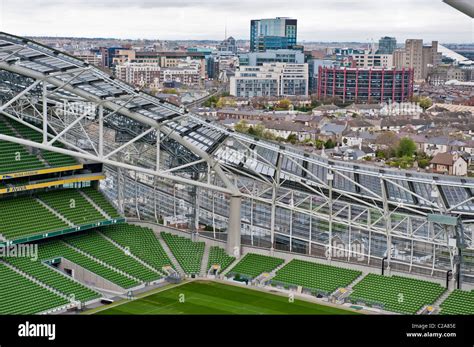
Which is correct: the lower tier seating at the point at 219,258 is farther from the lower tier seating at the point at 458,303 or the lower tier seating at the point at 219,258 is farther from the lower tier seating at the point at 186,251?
the lower tier seating at the point at 458,303

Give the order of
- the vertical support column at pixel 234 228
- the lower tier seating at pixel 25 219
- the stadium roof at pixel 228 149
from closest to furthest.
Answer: the stadium roof at pixel 228 149, the lower tier seating at pixel 25 219, the vertical support column at pixel 234 228

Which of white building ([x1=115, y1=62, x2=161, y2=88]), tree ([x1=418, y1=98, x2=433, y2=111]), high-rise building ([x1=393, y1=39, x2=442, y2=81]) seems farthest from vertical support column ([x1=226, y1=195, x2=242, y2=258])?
high-rise building ([x1=393, y1=39, x2=442, y2=81])

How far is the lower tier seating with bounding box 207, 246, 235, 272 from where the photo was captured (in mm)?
30188

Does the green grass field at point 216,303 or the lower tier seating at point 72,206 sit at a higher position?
the lower tier seating at point 72,206

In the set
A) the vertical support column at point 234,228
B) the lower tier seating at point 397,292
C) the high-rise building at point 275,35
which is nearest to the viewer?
the lower tier seating at point 397,292

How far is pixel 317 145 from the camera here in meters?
74.9

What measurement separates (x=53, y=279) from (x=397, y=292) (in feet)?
36.8

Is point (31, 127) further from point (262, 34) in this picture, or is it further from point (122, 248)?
point (262, 34)

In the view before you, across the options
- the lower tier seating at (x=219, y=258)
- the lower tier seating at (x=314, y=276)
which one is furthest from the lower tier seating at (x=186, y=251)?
the lower tier seating at (x=314, y=276)

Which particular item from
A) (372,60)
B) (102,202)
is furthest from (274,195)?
(372,60)

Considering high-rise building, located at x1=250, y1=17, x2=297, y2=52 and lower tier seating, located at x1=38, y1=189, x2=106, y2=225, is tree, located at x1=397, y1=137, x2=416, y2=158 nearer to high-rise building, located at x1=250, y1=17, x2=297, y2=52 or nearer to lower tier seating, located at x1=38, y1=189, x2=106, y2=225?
lower tier seating, located at x1=38, y1=189, x2=106, y2=225

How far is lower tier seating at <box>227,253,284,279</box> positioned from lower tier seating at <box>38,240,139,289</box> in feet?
12.5

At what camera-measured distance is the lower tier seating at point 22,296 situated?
80.4ft

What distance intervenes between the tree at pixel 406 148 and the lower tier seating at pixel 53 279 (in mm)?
49158
